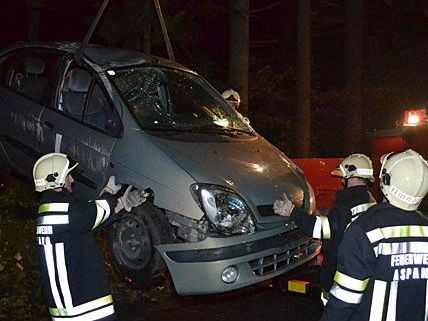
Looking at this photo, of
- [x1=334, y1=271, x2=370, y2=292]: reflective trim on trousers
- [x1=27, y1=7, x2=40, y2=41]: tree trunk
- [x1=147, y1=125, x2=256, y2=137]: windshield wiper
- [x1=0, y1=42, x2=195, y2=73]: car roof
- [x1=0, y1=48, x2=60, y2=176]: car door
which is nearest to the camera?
[x1=334, y1=271, x2=370, y2=292]: reflective trim on trousers

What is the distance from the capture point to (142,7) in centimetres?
1123

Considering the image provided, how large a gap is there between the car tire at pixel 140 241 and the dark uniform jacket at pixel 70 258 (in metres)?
0.88

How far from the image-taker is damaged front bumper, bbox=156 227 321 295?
4598 millimetres

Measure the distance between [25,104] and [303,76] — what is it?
35.7 feet

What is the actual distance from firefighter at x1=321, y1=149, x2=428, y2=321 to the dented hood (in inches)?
74.0

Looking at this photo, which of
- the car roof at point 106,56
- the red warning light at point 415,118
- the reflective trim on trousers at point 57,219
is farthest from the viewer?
the red warning light at point 415,118

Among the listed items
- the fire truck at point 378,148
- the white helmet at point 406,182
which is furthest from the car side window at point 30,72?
the white helmet at point 406,182

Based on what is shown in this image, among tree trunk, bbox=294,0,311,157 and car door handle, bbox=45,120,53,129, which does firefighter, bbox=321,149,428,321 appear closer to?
car door handle, bbox=45,120,53,129

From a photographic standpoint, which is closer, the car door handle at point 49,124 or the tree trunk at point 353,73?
the car door handle at point 49,124

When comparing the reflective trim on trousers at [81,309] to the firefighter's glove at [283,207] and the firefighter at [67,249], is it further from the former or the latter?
the firefighter's glove at [283,207]

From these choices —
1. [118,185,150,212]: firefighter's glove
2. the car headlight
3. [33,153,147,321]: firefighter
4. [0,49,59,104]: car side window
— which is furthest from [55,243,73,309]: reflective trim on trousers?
[0,49,59,104]: car side window

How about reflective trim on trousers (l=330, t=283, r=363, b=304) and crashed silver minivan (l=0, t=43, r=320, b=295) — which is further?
crashed silver minivan (l=0, t=43, r=320, b=295)

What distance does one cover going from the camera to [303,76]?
52.6 feet

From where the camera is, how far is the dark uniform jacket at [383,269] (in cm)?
289
